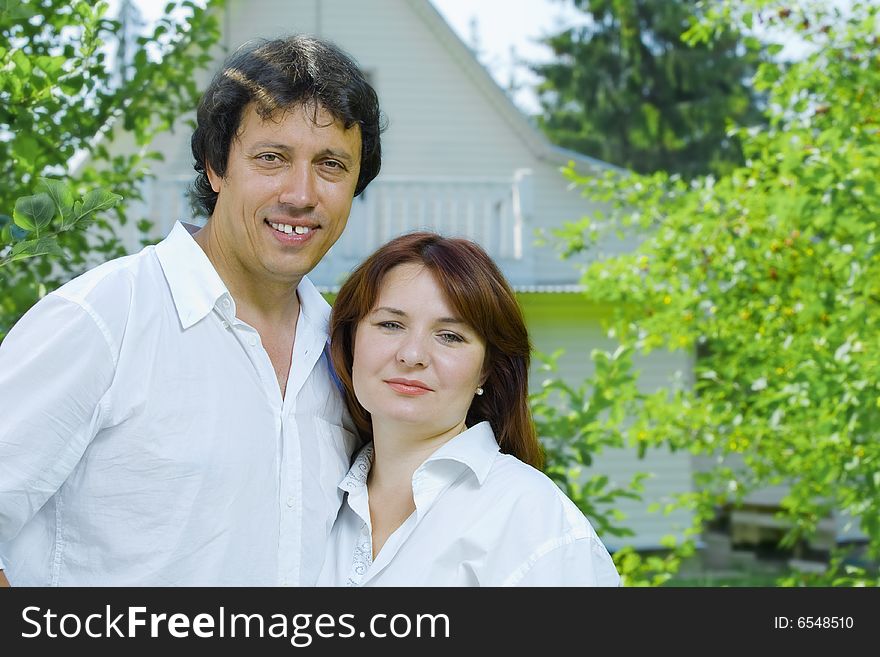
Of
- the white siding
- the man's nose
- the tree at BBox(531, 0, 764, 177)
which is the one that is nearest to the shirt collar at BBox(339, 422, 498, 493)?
the man's nose

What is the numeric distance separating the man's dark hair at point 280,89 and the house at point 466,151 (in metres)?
8.48

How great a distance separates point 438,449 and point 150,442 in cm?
69

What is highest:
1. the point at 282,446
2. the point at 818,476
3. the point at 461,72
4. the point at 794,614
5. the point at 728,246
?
the point at 461,72

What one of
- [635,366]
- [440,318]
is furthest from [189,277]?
[635,366]

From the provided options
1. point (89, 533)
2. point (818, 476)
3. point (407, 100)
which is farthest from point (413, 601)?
point (407, 100)

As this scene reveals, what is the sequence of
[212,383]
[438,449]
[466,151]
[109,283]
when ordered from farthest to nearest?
[466,151] → [438,449] → [212,383] → [109,283]

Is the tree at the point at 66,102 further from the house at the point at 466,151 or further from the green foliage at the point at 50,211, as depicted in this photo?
the house at the point at 466,151

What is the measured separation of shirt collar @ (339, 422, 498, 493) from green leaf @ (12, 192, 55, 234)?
902 millimetres

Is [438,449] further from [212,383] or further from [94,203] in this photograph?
[94,203]

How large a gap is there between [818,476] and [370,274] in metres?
3.06

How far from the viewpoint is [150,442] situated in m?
2.10

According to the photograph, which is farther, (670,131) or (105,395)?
(670,131)

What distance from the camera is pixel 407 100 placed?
12109 millimetres

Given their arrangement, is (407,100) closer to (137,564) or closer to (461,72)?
(461,72)
